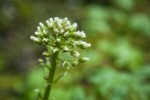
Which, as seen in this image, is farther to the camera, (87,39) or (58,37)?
(87,39)

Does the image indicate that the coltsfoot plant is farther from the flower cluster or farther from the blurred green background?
the blurred green background

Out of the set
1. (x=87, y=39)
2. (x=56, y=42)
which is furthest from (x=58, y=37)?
(x=87, y=39)

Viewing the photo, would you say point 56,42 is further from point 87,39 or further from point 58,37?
point 87,39

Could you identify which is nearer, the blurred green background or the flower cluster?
the flower cluster

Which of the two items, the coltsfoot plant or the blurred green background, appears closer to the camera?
the coltsfoot plant

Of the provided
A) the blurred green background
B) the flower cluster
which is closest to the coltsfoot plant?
the flower cluster

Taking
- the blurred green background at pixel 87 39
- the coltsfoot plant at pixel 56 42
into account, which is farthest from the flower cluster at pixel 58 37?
the blurred green background at pixel 87 39

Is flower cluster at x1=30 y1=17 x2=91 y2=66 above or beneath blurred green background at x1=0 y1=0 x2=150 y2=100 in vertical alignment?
beneath

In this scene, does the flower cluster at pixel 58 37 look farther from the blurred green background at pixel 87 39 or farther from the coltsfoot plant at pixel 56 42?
the blurred green background at pixel 87 39

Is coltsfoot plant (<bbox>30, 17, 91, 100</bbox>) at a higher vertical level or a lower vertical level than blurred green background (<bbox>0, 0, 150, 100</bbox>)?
lower

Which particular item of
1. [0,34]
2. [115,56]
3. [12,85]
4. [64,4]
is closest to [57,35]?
[12,85]
